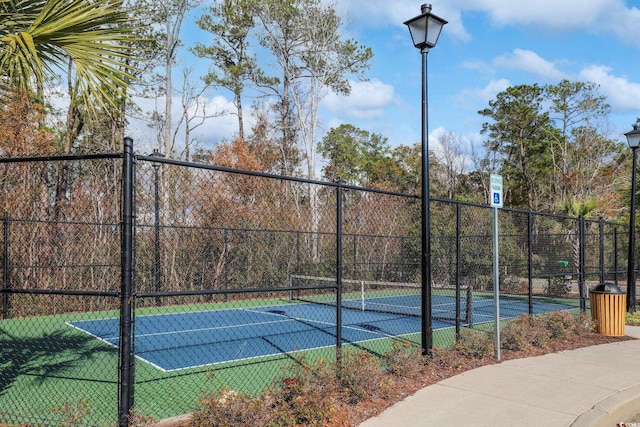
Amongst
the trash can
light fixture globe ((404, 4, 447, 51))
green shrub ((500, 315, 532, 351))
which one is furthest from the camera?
the trash can

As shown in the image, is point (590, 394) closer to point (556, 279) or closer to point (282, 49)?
point (556, 279)

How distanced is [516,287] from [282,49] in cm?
1681

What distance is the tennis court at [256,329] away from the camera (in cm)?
908

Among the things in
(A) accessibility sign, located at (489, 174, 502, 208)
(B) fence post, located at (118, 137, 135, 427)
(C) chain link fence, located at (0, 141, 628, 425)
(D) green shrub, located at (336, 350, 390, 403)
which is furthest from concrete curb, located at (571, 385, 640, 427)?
(B) fence post, located at (118, 137, 135, 427)

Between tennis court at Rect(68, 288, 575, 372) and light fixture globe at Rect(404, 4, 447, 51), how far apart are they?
4.91 m

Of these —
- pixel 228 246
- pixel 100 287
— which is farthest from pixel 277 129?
pixel 100 287

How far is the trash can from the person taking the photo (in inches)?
399

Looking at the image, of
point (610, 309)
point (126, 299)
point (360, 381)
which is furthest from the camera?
point (610, 309)

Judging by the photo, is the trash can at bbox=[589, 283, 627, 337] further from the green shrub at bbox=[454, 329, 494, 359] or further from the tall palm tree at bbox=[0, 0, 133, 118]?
the tall palm tree at bbox=[0, 0, 133, 118]

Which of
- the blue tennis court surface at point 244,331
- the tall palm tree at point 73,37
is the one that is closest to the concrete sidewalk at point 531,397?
the blue tennis court surface at point 244,331

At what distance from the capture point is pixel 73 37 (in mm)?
4504

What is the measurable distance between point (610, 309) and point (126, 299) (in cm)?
928

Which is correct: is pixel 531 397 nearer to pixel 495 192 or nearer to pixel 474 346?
pixel 474 346

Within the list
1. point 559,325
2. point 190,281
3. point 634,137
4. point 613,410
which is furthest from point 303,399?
point 634,137
